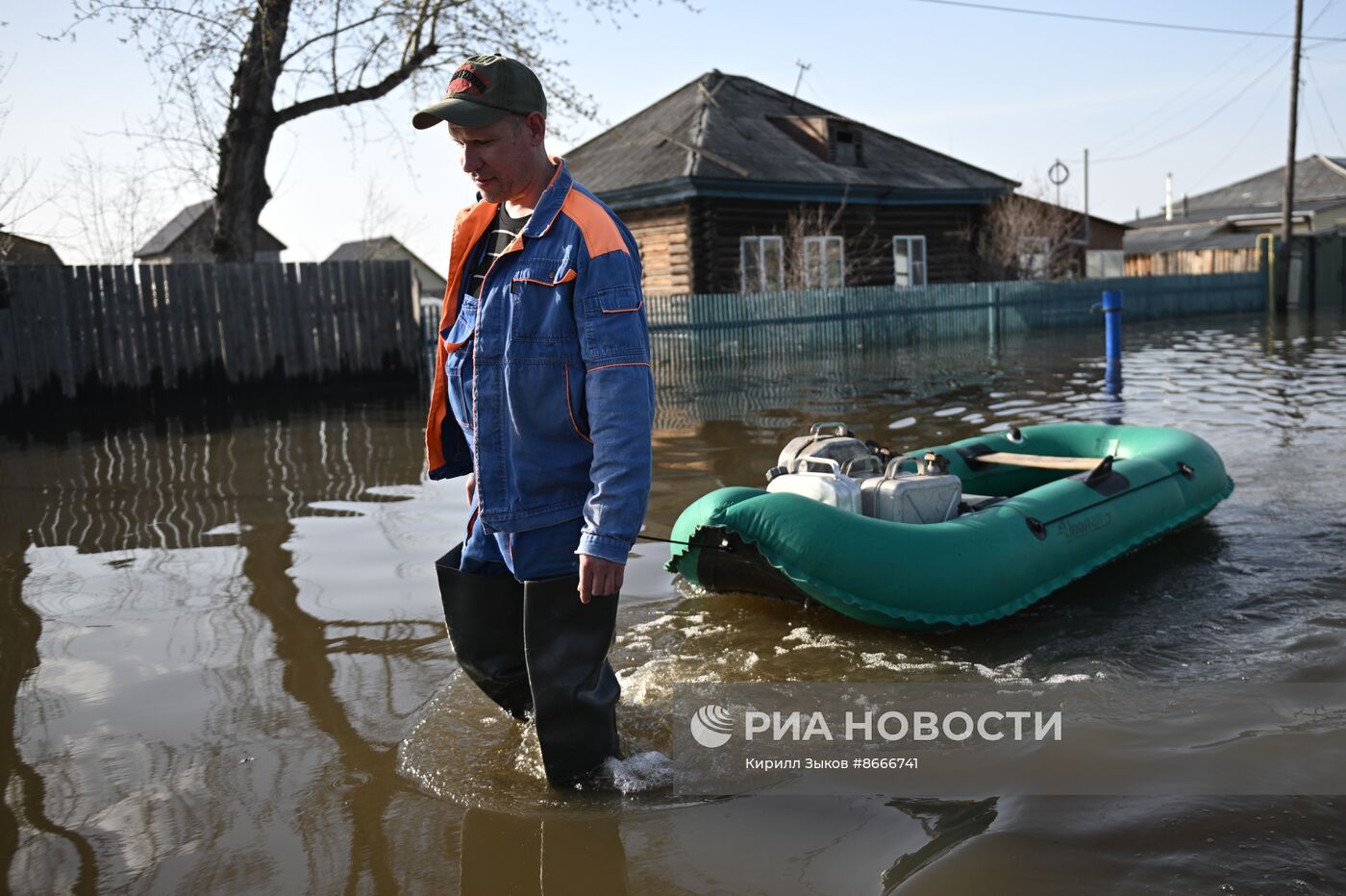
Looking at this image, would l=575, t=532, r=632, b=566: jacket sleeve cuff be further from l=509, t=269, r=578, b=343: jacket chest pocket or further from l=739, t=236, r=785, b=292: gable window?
l=739, t=236, r=785, b=292: gable window

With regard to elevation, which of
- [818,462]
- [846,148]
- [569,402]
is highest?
[846,148]

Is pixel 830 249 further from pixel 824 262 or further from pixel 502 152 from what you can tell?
pixel 502 152

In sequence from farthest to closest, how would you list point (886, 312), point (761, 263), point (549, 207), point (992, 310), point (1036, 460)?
point (761, 263)
point (992, 310)
point (886, 312)
point (1036, 460)
point (549, 207)

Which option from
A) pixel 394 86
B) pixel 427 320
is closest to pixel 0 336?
pixel 427 320

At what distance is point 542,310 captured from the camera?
2.80m

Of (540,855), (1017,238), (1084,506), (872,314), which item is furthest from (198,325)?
(1017,238)

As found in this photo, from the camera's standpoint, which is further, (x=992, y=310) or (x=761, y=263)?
(x=761, y=263)

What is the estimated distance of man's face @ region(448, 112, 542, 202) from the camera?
9.25 ft

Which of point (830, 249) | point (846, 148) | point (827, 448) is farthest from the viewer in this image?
point (846, 148)

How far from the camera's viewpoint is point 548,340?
2.79m

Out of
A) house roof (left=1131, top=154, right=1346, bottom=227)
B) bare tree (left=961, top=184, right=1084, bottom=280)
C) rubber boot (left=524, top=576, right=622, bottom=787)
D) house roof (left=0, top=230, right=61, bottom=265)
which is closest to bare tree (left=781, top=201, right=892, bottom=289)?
bare tree (left=961, top=184, right=1084, bottom=280)

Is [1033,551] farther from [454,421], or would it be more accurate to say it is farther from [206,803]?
[206,803]

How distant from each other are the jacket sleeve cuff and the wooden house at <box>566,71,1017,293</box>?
1852 centimetres

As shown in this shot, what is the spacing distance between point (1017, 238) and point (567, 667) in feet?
86.9
